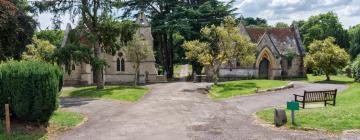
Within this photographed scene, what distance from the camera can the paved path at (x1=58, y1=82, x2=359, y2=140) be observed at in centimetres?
1578

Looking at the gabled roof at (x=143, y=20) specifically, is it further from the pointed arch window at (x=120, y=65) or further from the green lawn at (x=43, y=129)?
the green lawn at (x=43, y=129)

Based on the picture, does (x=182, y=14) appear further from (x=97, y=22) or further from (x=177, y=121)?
(x=177, y=121)

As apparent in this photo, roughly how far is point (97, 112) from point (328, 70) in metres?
34.1

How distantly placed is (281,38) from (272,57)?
5.93 meters

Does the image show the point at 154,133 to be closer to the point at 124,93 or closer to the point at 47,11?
the point at 124,93

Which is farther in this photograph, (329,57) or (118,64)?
(118,64)

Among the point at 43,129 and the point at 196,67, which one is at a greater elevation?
the point at 196,67

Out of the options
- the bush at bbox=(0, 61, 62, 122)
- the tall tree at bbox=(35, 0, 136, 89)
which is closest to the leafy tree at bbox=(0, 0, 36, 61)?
the tall tree at bbox=(35, 0, 136, 89)

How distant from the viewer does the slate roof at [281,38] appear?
59.2 metres

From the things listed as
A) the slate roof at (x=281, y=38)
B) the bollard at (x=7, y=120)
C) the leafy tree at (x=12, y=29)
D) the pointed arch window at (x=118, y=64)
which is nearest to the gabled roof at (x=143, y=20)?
the pointed arch window at (x=118, y=64)

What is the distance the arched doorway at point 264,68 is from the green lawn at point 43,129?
39314 mm

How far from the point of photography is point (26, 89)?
17.0 m

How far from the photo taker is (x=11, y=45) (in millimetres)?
34219

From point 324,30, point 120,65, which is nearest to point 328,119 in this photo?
point 120,65
